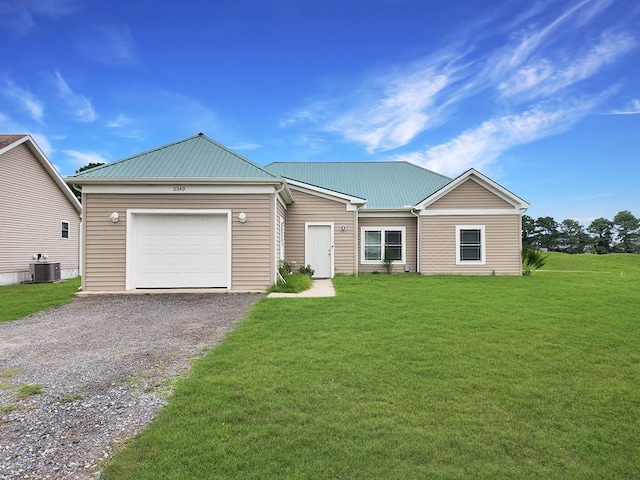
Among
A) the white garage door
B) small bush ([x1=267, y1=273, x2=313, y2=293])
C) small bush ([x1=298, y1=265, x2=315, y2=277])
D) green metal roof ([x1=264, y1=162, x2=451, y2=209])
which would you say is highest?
green metal roof ([x1=264, y1=162, x2=451, y2=209])

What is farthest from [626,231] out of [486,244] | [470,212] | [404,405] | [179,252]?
[404,405]

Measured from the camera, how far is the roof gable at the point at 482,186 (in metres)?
15.8

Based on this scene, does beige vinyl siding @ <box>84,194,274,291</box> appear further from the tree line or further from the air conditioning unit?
the tree line

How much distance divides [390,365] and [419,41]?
44.9 feet

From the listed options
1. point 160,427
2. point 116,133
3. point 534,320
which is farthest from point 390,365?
point 116,133

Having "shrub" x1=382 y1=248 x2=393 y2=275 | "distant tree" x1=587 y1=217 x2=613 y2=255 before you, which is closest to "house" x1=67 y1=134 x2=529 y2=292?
"shrub" x1=382 y1=248 x2=393 y2=275

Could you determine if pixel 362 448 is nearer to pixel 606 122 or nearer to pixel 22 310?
pixel 22 310

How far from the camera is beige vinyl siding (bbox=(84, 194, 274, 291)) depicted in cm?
1103

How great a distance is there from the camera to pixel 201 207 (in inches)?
438

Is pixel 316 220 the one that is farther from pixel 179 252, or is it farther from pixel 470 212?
pixel 470 212

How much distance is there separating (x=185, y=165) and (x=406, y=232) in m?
9.91

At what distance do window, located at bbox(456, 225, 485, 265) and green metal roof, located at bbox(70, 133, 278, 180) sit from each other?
9.17 metres

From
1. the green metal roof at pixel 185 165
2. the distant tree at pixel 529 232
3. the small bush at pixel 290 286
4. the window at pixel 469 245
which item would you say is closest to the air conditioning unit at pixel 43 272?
the green metal roof at pixel 185 165

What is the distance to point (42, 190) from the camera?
1788 cm
